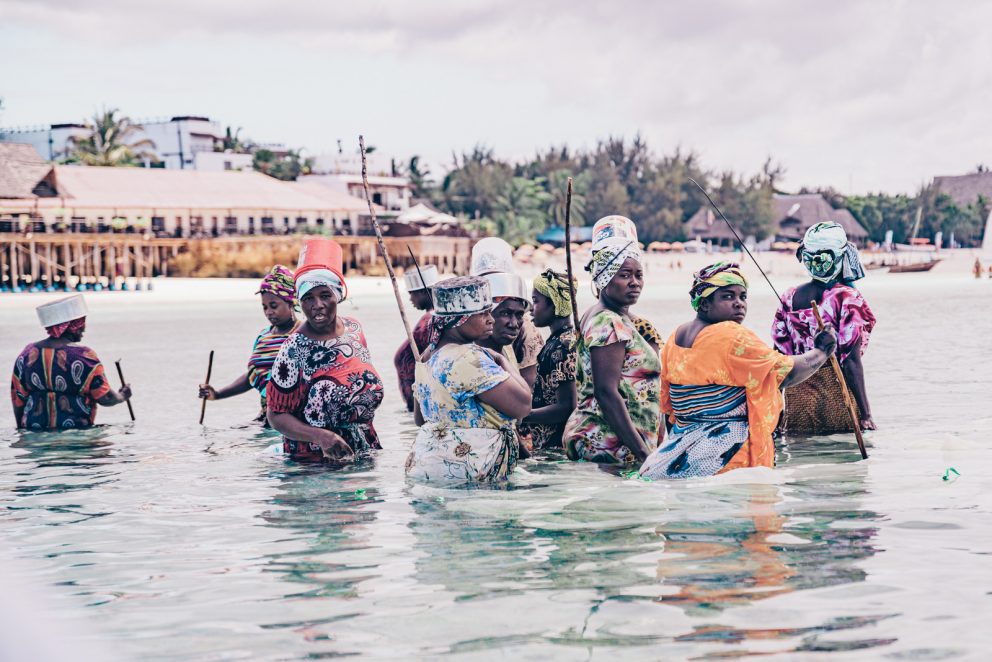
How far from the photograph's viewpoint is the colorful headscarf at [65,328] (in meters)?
8.36

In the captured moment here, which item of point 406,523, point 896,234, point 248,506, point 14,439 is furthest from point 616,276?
point 896,234

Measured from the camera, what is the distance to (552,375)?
268 inches

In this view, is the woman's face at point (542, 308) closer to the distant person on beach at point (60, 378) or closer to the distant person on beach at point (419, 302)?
the distant person on beach at point (419, 302)

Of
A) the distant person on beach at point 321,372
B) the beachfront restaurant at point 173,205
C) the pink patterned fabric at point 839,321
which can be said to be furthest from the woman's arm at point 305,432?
the beachfront restaurant at point 173,205

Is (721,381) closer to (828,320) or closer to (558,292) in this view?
(558,292)

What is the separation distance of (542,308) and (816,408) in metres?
1.93

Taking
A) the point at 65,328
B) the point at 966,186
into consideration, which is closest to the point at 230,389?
the point at 65,328

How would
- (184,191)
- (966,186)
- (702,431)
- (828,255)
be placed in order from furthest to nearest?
1. (966,186)
2. (184,191)
3. (828,255)
4. (702,431)

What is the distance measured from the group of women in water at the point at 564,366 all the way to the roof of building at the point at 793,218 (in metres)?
79.7

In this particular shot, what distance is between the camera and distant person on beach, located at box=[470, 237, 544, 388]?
21.7ft

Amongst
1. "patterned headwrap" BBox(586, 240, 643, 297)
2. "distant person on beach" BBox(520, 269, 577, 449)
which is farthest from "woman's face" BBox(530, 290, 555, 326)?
"patterned headwrap" BBox(586, 240, 643, 297)

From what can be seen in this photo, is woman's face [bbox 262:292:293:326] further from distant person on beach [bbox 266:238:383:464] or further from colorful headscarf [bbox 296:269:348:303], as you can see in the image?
colorful headscarf [bbox 296:269:348:303]

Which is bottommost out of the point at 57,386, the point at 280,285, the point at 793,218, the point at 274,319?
the point at 57,386

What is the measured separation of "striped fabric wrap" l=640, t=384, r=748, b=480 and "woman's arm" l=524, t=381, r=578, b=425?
1.03m
